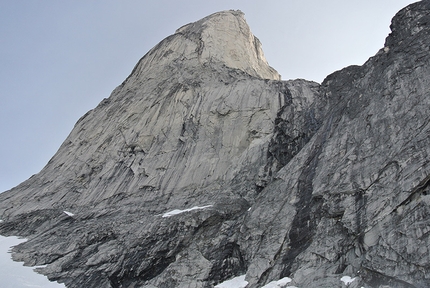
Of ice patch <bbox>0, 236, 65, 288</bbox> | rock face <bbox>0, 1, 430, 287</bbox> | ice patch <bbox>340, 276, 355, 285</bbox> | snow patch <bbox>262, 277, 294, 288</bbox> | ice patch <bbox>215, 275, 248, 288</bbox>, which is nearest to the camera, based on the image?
ice patch <bbox>340, 276, 355, 285</bbox>

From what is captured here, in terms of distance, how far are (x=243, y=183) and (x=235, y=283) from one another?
30.1ft

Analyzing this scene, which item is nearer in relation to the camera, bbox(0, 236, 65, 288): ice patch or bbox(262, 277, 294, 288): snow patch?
bbox(262, 277, 294, 288): snow patch

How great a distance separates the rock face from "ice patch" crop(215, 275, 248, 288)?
494mm

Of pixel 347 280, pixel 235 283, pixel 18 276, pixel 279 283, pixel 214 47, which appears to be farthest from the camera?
pixel 214 47

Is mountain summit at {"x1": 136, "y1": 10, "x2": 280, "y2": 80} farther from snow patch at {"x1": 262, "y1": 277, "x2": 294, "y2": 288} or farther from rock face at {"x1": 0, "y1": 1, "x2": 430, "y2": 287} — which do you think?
snow patch at {"x1": 262, "y1": 277, "x2": 294, "y2": 288}

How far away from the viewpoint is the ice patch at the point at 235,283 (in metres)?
22.2

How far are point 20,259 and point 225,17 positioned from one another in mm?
39091

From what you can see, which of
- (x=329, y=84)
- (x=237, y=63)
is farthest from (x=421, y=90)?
(x=237, y=63)

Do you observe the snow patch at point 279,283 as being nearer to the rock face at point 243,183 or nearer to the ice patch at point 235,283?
the rock face at point 243,183

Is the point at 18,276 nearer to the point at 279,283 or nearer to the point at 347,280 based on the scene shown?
the point at 279,283

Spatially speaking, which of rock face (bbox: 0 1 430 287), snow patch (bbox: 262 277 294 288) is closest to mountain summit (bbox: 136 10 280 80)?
rock face (bbox: 0 1 430 287)

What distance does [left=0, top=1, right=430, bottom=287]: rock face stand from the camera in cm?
2012

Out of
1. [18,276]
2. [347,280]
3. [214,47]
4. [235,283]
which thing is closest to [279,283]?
[235,283]

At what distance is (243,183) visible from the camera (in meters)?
30.6
